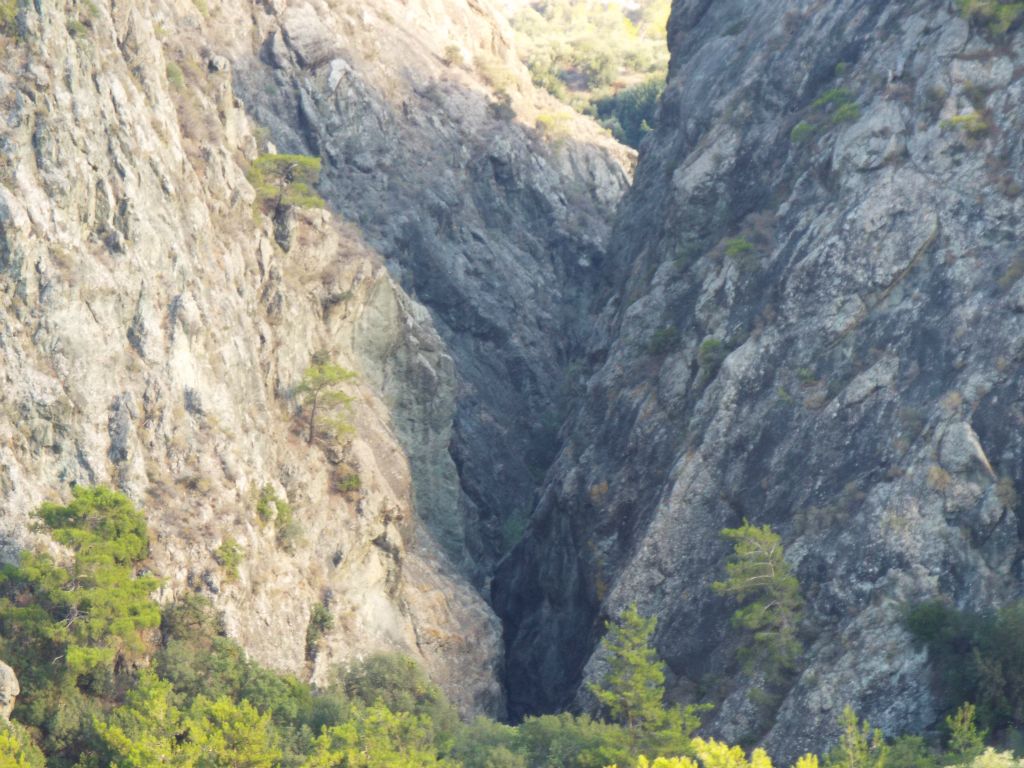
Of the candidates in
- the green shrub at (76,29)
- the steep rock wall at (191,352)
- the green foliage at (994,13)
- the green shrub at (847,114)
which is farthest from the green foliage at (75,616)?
the green foliage at (994,13)

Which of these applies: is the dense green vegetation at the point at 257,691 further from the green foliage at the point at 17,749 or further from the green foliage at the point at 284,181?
the green foliage at the point at 284,181

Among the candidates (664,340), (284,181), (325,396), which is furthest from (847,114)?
(284,181)

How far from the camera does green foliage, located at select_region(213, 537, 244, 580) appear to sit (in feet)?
169

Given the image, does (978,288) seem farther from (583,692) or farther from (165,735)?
(165,735)

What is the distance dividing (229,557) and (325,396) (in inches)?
575

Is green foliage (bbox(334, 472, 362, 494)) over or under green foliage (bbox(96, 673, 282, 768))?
over

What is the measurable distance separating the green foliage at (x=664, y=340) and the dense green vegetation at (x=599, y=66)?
5561 cm

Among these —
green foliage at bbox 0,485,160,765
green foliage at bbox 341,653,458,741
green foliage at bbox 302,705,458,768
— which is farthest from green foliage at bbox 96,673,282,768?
green foliage at bbox 341,653,458,741

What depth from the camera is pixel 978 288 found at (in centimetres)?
5209

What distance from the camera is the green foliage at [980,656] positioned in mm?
42344

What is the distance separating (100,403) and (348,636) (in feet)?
53.3

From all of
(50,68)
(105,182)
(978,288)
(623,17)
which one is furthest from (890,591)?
(623,17)

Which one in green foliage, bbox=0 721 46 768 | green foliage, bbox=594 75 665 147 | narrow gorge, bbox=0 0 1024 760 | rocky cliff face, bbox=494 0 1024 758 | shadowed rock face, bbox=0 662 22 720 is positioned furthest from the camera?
green foliage, bbox=594 75 665 147

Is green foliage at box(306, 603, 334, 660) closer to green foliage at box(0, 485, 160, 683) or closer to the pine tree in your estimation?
green foliage at box(0, 485, 160, 683)
